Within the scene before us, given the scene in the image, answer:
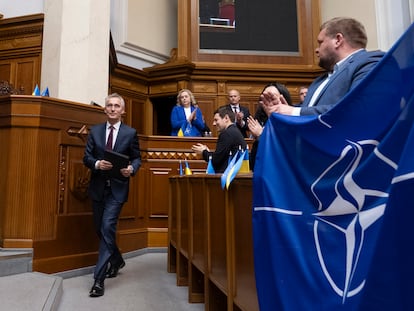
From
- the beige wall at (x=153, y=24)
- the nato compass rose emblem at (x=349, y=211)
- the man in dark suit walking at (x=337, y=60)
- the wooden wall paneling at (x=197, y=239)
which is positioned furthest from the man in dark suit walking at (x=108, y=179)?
the beige wall at (x=153, y=24)

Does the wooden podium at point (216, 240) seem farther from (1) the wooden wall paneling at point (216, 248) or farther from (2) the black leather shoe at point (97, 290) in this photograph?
(2) the black leather shoe at point (97, 290)

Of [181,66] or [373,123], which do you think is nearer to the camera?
[373,123]

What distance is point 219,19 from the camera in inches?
315

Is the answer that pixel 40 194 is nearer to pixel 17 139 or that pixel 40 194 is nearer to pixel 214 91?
pixel 17 139

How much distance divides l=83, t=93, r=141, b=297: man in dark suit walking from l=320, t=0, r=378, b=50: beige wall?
21.3 feet

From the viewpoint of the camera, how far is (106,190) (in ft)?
10.3

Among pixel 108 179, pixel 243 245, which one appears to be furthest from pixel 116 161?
pixel 243 245

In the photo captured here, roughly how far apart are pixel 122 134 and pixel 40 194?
0.85 m

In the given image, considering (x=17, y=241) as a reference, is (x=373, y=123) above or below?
above

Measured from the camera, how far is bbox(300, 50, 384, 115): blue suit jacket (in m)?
1.66

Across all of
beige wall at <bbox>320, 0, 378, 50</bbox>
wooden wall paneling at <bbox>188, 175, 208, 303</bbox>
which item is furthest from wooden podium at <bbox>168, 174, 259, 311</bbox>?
beige wall at <bbox>320, 0, 378, 50</bbox>

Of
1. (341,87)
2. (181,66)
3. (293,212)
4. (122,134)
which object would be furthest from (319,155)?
(181,66)

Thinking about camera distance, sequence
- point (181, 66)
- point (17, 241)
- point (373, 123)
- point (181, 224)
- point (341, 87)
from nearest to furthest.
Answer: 1. point (373, 123)
2. point (341, 87)
3. point (17, 241)
4. point (181, 224)
5. point (181, 66)

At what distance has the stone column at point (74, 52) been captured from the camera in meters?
4.63
